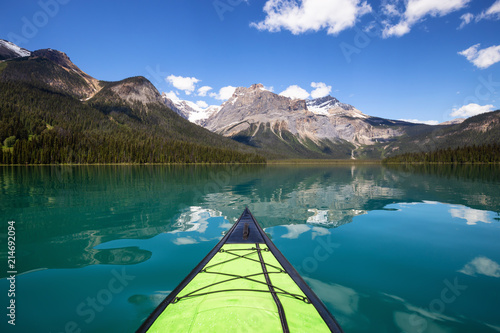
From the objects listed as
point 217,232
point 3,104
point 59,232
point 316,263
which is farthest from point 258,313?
point 3,104

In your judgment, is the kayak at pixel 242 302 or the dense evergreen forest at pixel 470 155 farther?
the dense evergreen forest at pixel 470 155

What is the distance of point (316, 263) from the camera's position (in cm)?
1137

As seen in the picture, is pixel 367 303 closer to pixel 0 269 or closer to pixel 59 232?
pixel 0 269

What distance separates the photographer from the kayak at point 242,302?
495 cm

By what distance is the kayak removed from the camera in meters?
4.95

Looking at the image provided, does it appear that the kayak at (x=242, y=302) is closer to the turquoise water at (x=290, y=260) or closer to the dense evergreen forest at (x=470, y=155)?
the turquoise water at (x=290, y=260)

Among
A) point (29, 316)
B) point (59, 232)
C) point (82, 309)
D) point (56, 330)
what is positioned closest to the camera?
point (56, 330)

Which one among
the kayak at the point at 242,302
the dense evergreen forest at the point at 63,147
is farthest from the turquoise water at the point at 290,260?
the dense evergreen forest at the point at 63,147

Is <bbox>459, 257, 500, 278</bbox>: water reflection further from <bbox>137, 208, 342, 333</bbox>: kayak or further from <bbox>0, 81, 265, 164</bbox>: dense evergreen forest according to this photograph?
<bbox>0, 81, 265, 164</bbox>: dense evergreen forest

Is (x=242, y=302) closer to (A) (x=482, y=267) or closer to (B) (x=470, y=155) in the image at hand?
(A) (x=482, y=267)

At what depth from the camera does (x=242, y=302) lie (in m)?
5.72

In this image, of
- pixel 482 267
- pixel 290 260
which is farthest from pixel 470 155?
pixel 290 260

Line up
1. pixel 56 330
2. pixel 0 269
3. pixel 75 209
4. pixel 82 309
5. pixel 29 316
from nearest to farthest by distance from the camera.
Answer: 1. pixel 56 330
2. pixel 29 316
3. pixel 82 309
4. pixel 0 269
5. pixel 75 209

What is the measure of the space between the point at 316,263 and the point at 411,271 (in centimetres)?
403
